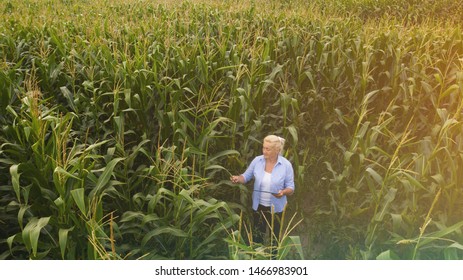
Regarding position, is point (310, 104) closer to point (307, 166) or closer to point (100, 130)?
point (307, 166)

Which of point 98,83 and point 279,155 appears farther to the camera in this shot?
point 98,83

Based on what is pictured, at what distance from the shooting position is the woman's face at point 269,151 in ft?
11.9

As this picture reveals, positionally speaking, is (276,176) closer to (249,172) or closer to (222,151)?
(249,172)

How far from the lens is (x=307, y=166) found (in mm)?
5070

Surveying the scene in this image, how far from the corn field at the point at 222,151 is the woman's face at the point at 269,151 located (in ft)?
0.83

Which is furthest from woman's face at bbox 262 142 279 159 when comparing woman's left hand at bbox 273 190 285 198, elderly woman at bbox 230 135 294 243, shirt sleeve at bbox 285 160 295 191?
woman's left hand at bbox 273 190 285 198

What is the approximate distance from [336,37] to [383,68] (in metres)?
0.86

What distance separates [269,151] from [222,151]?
0.84m

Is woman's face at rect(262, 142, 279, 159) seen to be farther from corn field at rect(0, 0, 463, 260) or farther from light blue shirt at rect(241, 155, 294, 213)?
corn field at rect(0, 0, 463, 260)

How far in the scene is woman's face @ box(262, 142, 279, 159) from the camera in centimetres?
362

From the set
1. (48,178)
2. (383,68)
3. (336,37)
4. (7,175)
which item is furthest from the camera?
(336,37)
